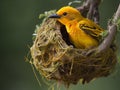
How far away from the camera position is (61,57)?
6492 mm

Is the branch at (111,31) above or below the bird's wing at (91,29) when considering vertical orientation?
above

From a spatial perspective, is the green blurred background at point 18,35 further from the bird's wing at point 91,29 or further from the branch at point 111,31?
the branch at point 111,31

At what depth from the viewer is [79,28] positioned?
6.84m

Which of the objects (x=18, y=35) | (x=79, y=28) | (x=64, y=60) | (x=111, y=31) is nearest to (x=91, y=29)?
(x=79, y=28)

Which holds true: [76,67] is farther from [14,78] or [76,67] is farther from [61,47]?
[14,78]

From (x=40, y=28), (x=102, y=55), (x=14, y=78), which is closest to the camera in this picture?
(x=102, y=55)

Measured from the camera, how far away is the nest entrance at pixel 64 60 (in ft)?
21.3

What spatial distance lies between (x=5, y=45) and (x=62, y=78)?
481 centimetres

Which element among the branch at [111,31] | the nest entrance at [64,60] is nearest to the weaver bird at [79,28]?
the nest entrance at [64,60]

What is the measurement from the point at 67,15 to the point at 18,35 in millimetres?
4151

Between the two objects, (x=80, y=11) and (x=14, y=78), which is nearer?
(x=80, y=11)

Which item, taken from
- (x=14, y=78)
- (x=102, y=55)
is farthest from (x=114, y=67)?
(x=14, y=78)

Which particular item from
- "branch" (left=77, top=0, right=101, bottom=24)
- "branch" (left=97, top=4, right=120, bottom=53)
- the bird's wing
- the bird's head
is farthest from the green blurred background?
"branch" (left=97, top=4, right=120, bottom=53)

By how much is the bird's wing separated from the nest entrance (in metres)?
0.18
